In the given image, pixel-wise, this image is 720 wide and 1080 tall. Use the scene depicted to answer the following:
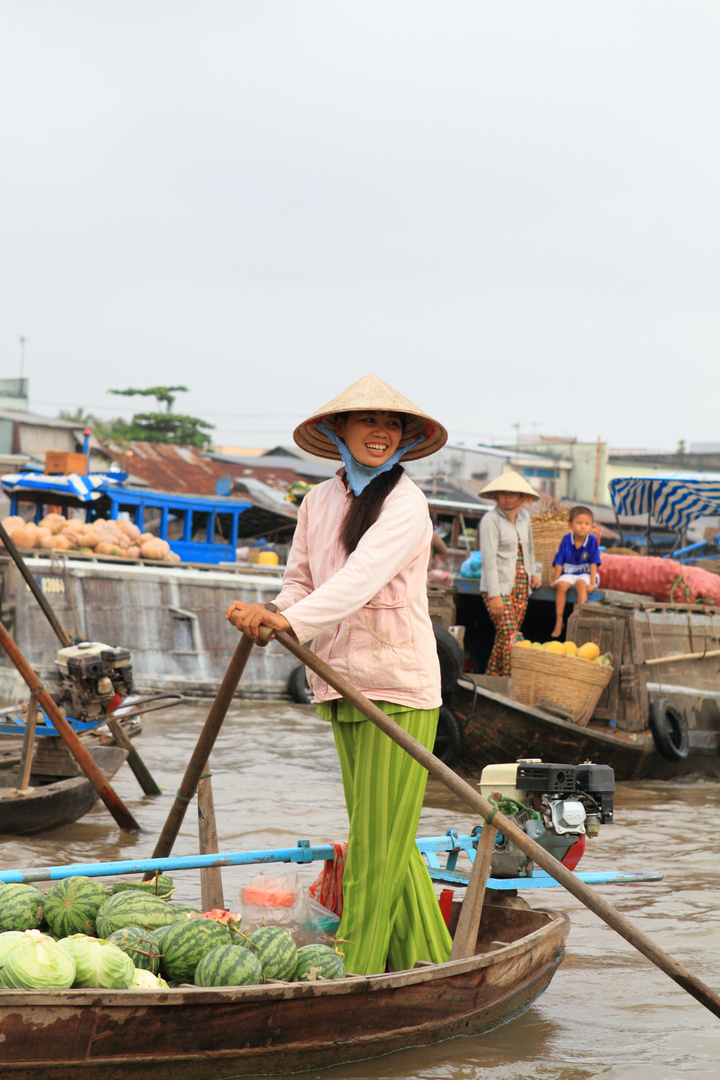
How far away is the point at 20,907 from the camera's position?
9.50ft

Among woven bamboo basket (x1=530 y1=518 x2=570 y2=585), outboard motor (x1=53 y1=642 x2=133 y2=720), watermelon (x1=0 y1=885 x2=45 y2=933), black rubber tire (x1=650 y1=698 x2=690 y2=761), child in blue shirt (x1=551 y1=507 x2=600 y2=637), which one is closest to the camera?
watermelon (x1=0 y1=885 x2=45 y2=933)

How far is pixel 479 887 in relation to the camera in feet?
10.1

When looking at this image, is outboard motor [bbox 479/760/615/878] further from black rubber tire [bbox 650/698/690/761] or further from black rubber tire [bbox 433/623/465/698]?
black rubber tire [bbox 650/698/690/761]

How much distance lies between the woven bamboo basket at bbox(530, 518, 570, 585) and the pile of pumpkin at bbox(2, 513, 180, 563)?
6.17 metres

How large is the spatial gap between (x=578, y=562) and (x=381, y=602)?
5.59m

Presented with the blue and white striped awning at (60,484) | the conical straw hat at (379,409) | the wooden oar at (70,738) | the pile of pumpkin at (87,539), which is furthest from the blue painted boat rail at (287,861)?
the blue and white striped awning at (60,484)

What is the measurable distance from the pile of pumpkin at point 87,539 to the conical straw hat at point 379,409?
10213 millimetres

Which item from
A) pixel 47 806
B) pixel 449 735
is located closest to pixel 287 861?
pixel 47 806

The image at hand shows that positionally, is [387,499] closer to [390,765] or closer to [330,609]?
[330,609]

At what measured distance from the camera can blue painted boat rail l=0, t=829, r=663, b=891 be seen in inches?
123

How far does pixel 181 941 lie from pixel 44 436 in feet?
87.4

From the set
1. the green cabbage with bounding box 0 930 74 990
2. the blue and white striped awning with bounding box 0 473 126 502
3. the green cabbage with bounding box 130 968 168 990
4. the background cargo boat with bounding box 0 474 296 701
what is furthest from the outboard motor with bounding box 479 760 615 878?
the blue and white striped awning with bounding box 0 473 126 502

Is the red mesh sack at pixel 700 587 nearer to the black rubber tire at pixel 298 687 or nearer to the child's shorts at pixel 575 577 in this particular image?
the child's shorts at pixel 575 577

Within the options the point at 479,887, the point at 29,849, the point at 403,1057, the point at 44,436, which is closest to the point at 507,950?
the point at 479,887
